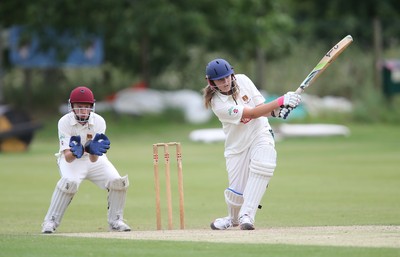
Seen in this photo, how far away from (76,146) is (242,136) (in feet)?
5.09

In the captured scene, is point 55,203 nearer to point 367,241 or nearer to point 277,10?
point 367,241

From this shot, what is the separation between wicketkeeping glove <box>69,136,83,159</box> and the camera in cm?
988

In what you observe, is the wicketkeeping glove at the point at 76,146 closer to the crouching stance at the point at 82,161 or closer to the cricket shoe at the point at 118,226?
the crouching stance at the point at 82,161

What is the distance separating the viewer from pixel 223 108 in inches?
383

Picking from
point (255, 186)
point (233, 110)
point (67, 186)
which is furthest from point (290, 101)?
point (67, 186)

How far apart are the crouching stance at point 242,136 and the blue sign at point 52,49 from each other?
20.7 m

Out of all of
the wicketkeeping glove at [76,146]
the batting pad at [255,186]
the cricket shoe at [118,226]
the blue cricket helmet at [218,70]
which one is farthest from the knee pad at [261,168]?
the wicketkeeping glove at [76,146]

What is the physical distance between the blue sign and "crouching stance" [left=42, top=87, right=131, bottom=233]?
20272mm

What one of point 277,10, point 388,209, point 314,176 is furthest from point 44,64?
point 388,209

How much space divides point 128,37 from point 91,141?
2005 centimetres

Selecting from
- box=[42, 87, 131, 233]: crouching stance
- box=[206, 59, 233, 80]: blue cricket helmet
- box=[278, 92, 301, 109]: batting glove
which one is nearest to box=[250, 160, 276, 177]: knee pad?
box=[278, 92, 301, 109]: batting glove

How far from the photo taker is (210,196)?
583 inches

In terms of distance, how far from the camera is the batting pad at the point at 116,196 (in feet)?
33.6

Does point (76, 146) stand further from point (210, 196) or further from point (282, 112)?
point (210, 196)
